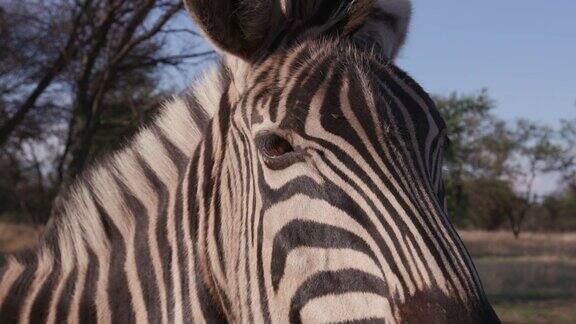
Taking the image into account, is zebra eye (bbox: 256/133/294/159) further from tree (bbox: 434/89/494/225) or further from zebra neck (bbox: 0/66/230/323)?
tree (bbox: 434/89/494/225)

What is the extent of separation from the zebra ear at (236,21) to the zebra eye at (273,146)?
479 millimetres

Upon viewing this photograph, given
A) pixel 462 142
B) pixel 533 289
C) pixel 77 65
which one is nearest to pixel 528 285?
pixel 533 289

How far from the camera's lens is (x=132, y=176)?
3238 mm

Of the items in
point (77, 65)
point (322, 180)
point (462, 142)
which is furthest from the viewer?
point (462, 142)

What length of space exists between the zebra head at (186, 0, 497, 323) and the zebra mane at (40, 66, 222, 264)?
29 cm

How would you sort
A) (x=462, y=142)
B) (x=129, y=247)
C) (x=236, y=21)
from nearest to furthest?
1. (x=236, y=21)
2. (x=129, y=247)
3. (x=462, y=142)

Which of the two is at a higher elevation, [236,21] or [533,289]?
[236,21]

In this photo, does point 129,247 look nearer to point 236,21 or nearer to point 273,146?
point 273,146

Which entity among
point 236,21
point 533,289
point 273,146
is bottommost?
point 533,289

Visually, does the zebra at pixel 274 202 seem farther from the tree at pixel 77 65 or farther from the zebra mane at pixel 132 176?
the tree at pixel 77 65

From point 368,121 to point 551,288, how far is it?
60.3 ft

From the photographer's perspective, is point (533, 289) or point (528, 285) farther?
point (528, 285)

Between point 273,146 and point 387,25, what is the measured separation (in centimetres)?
118

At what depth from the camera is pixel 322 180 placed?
2.30 m
